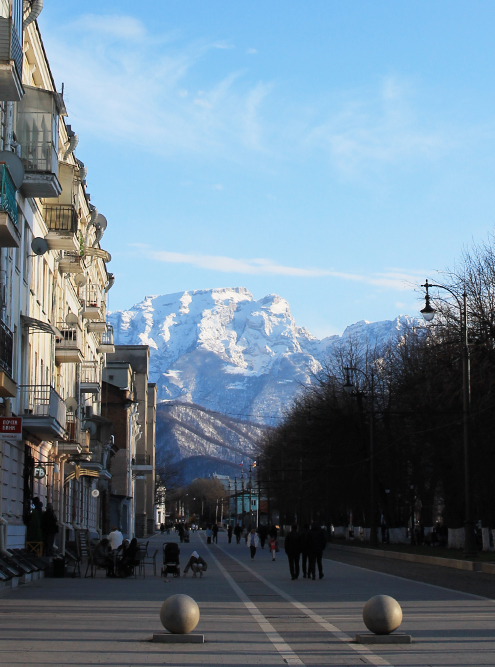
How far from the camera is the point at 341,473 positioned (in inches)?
2530

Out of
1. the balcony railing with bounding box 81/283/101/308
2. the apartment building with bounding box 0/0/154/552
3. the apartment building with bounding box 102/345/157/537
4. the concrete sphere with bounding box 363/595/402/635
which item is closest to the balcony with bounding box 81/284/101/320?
the balcony railing with bounding box 81/283/101/308

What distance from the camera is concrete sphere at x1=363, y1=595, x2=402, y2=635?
12633 millimetres

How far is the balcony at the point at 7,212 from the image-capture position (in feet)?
68.6

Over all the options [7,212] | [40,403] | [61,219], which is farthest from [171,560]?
[7,212]

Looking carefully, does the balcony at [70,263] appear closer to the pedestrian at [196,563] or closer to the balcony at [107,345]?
the pedestrian at [196,563]

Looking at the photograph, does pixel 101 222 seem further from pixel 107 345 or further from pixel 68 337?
pixel 68 337

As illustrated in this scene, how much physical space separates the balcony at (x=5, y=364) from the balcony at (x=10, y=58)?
5028mm

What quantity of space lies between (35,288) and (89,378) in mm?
21188

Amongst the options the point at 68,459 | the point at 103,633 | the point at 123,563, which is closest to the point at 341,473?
the point at 68,459

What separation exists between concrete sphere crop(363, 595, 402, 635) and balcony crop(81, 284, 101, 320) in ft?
120

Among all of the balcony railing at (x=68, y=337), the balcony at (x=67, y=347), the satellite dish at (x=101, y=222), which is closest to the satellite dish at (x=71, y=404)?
the balcony at (x=67, y=347)

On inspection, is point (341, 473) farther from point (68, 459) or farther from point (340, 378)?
point (68, 459)

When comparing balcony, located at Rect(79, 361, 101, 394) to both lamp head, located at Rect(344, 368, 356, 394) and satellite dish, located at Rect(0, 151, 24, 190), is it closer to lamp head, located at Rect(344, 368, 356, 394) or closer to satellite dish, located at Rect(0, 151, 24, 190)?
lamp head, located at Rect(344, 368, 356, 394)

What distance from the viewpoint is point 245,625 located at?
15.0 meters
